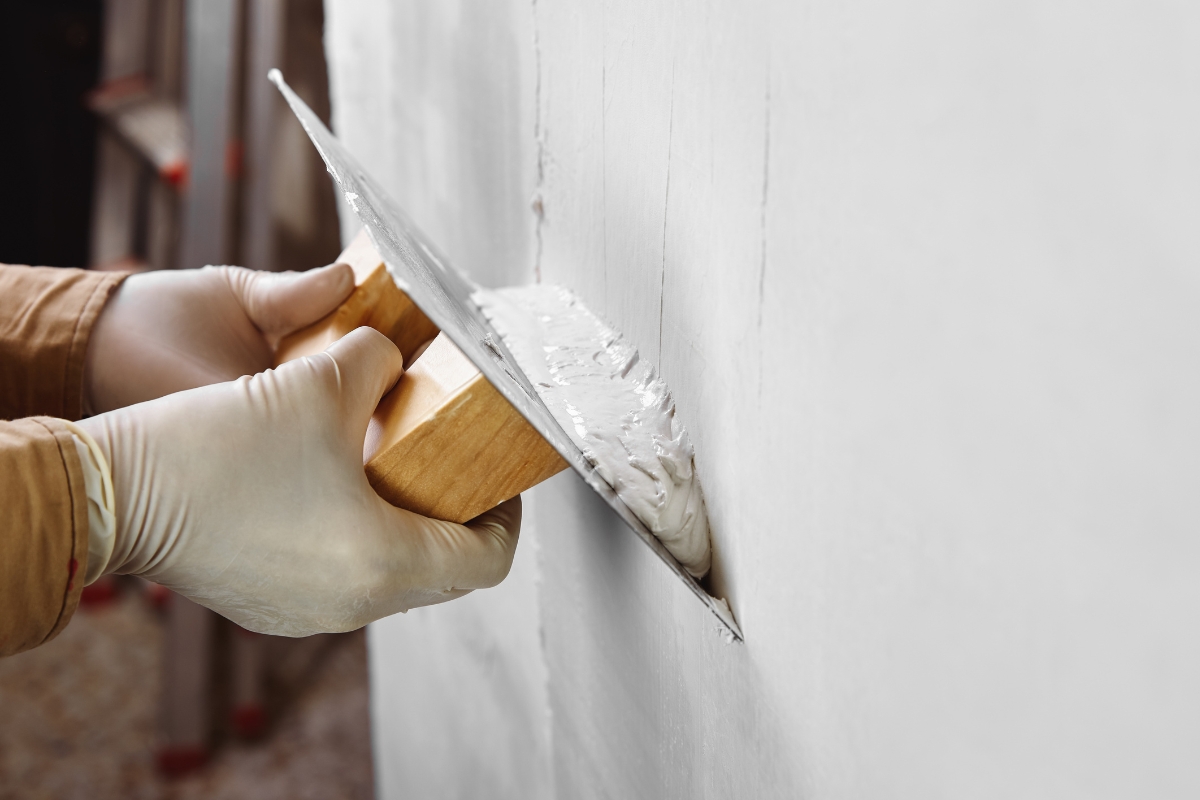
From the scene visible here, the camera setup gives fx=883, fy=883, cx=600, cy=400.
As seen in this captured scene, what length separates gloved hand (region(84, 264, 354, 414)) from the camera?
2.97ft

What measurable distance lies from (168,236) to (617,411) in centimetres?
295

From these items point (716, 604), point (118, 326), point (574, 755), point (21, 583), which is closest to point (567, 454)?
point (716, 604)

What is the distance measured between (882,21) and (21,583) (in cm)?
61

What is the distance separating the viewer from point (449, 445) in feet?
2.01

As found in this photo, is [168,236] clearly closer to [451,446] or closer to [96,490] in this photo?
[96,490]

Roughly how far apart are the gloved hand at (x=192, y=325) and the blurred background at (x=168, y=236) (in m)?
1.68

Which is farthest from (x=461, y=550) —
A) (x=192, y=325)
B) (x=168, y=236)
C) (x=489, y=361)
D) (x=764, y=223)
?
(x=168, y=236)

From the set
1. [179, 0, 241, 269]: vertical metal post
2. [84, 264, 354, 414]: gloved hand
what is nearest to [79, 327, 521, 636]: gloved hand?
[84, 264, 354, 414]: gloved hand

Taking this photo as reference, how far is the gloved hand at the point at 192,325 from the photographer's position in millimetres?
905

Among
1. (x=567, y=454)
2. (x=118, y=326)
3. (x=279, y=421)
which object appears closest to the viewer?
(x=567, y=454)

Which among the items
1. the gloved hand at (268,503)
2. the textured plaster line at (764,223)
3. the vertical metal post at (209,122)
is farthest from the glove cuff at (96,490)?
the vertical metal post at (209,122)

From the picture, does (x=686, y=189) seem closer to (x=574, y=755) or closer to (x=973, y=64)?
(x=973, y=64)

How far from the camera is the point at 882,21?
0.33m

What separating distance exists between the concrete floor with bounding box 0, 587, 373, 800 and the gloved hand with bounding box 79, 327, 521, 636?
249cm
